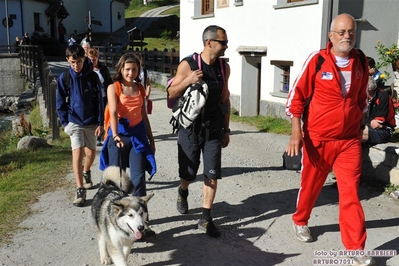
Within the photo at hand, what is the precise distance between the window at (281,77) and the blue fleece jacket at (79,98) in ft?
20.6

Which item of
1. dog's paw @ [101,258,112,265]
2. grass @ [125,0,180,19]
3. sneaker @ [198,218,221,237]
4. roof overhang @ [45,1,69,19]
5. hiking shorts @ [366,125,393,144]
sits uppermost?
grass @ [125,0,180,19]

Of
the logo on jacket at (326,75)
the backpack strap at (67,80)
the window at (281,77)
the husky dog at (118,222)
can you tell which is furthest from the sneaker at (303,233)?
the window at (281,77)

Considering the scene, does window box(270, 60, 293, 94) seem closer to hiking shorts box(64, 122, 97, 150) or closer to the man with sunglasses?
hiking shorts box(64, 122, 97, 150)

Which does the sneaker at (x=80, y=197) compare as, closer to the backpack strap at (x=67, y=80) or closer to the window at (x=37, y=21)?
the backpack strap at (x=67, y=80)

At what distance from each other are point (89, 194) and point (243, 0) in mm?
7855

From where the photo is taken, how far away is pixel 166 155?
7805mm

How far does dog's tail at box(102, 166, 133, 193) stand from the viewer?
13.9 feet

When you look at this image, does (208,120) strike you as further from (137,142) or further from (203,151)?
(137,142)

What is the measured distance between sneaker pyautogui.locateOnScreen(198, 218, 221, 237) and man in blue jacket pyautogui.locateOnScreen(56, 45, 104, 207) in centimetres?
160

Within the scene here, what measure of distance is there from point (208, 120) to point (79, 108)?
1736 mm

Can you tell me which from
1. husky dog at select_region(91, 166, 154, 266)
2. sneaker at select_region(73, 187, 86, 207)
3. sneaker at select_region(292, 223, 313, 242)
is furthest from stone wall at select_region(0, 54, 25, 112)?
sneaker at select_region(292, 223, 313, 242)

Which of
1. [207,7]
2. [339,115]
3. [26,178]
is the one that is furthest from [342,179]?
[207,7]

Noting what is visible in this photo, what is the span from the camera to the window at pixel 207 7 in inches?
546

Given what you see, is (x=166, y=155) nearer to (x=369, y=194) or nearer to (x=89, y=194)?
(x=89, y=194)
